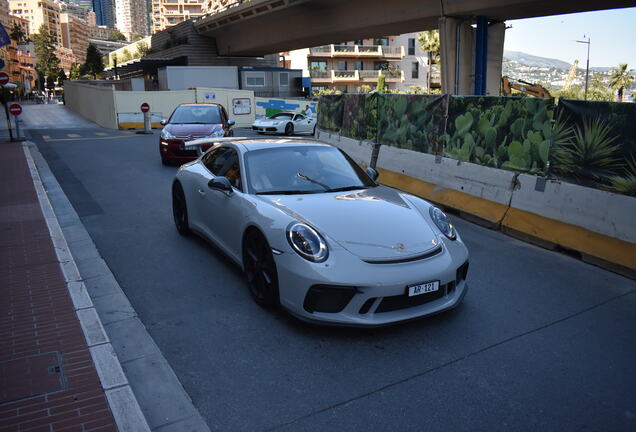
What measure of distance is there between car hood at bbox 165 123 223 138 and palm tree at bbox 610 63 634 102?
73.8 metres

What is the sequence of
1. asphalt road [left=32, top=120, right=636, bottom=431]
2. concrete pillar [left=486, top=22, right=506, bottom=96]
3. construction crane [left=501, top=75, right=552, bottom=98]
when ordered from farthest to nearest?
construction crane [left=501, top=75, right=552, bottom=98] < concrete pillar [left=486, top=22, right=506, bottom=96] < asphalt road [left=32, top=120, right=636, bottom=431]

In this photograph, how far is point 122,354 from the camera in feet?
13.1

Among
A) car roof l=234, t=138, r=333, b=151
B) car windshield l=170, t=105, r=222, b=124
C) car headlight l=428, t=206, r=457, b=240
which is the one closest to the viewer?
car headlight l=428, t=206, r=457, b=240

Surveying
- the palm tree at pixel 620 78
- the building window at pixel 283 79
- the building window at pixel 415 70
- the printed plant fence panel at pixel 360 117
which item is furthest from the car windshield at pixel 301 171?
the palm tree at pixel 620 78

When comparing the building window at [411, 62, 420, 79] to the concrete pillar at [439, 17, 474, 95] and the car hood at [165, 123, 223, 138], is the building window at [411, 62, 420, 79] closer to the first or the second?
the concrete pillar at [439, 17, 474, 95]

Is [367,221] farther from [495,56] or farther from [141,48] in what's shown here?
[141,48]

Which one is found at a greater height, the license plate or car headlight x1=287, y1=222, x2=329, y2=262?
car headlight x1=287, y1=222, x2=329, y2=262

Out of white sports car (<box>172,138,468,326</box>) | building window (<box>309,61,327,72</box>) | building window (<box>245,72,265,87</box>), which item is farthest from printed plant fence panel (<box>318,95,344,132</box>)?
building window (<box>309,61,327,72</box>)

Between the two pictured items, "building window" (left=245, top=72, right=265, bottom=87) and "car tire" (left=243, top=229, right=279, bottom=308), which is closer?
"car tire" (left=243, top=229, right=279, bottom=308)

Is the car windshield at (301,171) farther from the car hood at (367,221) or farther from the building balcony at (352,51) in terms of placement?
the building balcony at (352,51)

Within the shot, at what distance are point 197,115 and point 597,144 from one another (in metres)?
10.7

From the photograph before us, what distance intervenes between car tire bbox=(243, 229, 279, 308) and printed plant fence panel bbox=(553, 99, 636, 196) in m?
4.32

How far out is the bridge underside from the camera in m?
24.9

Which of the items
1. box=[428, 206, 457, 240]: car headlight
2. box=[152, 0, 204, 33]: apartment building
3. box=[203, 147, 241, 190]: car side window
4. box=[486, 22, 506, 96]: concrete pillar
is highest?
box=[152, 0, 204, 33]: apartment building
